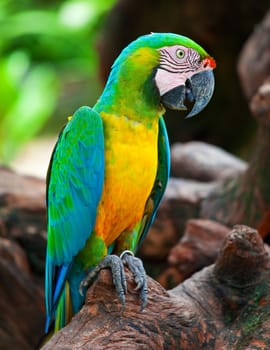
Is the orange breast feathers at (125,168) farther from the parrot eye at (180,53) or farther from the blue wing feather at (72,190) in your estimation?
the parrot eye at (180,53)

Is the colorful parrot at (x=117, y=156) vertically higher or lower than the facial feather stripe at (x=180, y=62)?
lower

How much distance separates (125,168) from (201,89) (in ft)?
0.73

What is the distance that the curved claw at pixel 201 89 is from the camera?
1444 mm

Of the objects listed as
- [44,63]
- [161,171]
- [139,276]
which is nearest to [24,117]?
[44,63]

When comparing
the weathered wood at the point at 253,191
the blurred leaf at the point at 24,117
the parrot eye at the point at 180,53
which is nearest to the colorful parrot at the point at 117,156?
the parrot eye at the point at 180,53

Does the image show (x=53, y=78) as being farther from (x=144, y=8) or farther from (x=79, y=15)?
(x=144, y=8)

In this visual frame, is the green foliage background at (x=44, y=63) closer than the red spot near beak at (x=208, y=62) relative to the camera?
No

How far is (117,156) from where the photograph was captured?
4.78 feet

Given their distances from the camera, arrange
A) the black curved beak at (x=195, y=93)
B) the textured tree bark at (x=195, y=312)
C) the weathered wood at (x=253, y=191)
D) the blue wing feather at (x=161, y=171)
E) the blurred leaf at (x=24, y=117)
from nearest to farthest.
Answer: the textured tree bark at (x=195, y=312) < the black curved beak at (x=195, y=93) < the blue wing feather at (x=161, y=171) < the weathered wood at (x=253, y=191) < the blurred leaf at (x=24, y=117)

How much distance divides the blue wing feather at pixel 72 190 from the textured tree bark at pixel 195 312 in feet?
0.46

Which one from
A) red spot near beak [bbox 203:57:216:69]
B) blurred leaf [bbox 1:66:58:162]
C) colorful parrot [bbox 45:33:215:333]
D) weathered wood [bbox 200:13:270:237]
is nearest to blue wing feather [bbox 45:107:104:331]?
colorful parrot [bbox 45:33:215:333]

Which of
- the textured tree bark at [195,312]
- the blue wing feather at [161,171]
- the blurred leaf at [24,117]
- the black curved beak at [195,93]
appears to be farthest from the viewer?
the blurred leaf at [24,117]

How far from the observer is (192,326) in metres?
1.44

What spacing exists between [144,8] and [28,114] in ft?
5.25
